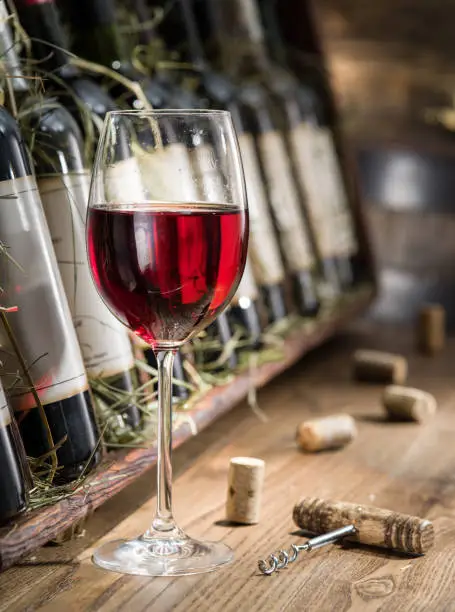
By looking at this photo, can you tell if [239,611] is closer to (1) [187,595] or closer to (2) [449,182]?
(1) [187,595]

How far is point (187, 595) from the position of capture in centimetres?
95

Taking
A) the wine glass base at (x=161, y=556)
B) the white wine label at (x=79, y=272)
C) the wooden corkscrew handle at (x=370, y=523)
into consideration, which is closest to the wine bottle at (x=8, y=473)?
the wine glass base at (x=161, y=556)

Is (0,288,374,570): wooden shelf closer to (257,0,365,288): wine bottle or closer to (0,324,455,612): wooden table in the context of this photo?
(0,324,455,612): wooden table

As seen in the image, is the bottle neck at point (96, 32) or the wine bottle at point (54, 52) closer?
the wine bottle at point (54, 52)

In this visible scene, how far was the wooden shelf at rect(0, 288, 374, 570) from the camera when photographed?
3.02ft

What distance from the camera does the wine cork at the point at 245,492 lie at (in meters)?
1.14

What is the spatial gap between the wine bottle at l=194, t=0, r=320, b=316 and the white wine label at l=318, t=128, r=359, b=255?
0.59 ft

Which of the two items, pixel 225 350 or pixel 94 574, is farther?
pixel 225 350

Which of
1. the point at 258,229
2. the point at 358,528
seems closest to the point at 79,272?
the point at 358,528

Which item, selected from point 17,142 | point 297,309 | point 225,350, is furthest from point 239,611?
point 297,309

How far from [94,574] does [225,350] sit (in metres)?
0.62

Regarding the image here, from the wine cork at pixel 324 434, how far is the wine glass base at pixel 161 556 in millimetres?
395

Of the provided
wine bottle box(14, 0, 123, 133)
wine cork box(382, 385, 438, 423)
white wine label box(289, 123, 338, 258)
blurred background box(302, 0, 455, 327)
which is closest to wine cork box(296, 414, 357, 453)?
wine cork box(382, 385, 438, 423)

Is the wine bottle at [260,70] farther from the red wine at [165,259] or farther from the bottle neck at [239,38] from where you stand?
the red wine at [165,259]
